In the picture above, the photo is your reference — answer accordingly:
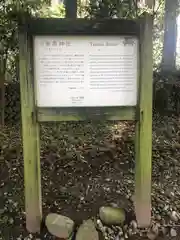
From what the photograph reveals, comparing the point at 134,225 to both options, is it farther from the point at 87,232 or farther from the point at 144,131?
the point at 144,131

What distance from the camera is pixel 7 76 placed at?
580 cm

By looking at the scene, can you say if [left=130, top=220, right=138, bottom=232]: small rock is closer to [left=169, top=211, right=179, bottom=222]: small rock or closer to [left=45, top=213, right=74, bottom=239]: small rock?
[left=169, top=211, right=179, bottom=222]: small rock

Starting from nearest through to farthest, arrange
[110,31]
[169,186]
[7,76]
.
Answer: [110,31] < [169,186] < [7,76]

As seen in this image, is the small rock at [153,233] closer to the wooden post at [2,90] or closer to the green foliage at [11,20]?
the green foliage at [11,20]

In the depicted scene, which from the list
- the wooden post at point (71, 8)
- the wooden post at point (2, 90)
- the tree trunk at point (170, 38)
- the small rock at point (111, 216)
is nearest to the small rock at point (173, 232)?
the small rock at point (111, 216)

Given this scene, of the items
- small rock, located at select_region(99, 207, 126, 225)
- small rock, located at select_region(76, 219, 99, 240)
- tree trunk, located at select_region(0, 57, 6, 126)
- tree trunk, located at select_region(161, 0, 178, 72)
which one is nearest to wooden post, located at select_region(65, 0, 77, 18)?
tree trunk, located at select_region(0, 57, 6, 126)

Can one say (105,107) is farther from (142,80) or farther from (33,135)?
(33,135)

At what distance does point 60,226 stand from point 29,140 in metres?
0.74

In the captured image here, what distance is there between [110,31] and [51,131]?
2.84 metres

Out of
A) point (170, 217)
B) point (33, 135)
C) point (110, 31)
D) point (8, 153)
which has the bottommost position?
point (170, 217)

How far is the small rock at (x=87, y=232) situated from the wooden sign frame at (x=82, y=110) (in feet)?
1.11

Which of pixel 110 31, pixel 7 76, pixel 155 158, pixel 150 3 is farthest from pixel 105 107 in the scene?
pixel 150 3

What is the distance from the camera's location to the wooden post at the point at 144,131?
260 cm

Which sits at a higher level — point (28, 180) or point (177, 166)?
point (28, 180)
